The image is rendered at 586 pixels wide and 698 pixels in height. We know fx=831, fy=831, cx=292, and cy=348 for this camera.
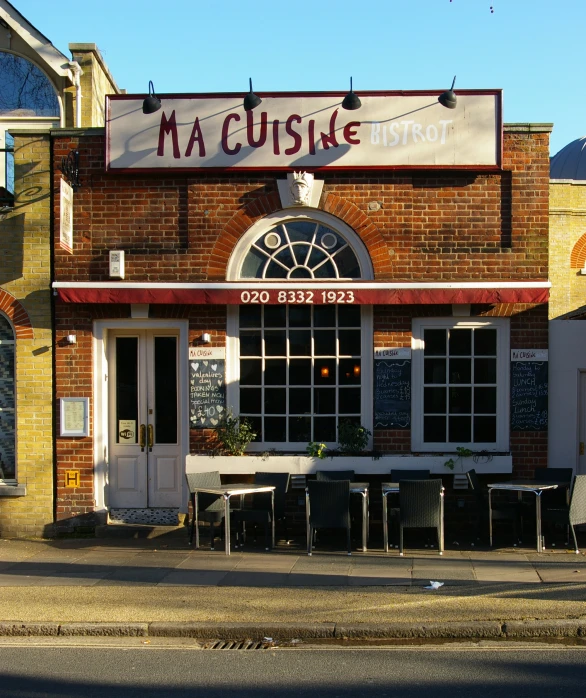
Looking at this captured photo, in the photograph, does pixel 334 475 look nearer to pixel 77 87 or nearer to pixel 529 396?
pixel 529 396

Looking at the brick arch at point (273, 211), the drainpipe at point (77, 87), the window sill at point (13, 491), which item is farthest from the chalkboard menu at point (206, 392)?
the drainpipe at point (77, 87)

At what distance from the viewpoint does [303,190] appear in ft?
37.4

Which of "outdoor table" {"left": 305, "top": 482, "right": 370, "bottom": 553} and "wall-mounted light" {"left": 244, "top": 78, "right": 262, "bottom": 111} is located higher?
"wall-mounted light" {"left": 244, "top": 78, "right": 262, "bottom": 111}

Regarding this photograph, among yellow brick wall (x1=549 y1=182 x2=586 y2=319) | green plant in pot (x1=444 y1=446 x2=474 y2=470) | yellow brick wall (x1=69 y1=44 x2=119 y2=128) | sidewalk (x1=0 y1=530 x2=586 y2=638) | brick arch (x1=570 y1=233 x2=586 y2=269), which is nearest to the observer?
sidewalk (x1=0 y1=530 x2=586 y2=638)

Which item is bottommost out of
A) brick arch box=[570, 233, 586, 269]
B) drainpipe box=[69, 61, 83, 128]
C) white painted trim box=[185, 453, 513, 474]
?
white painted trim box=[185, 453, 513, 474]

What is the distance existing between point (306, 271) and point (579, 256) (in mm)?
15917

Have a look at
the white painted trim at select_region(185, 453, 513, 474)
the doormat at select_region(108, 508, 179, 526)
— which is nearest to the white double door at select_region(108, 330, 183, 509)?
the doormat at select_region(108, 508, 179, 526)

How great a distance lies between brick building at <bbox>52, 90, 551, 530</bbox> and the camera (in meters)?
11.4

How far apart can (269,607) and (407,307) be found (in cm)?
497

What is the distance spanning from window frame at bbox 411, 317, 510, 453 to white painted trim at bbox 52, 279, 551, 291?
1.82 ft

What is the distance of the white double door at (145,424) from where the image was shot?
1190 centimetres

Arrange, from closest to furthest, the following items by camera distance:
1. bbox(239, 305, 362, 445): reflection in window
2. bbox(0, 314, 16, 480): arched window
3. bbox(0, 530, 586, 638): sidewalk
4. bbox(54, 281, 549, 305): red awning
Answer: bbox(0, 530, 586, 638): sidewalk → bbox(54, 281, 549, 305): red awning → bbox(239, 305, 362, 445): reflection in window → bbox(0, 314, 16, 480): arched window

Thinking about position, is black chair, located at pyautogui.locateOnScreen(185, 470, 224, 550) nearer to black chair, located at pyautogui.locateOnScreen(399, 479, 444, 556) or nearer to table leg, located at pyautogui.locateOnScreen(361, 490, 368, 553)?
table leg, located at pyautogui.locateOnScreen(361, 490, 368, 553)

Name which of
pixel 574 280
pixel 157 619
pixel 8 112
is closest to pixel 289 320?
pixel 157 619
